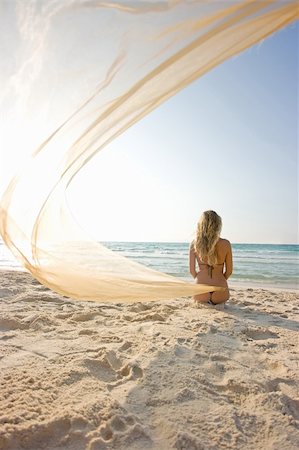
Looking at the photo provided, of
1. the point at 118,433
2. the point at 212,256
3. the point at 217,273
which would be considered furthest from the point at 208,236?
the point at 118,433

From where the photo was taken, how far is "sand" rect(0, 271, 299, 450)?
54.1 inches

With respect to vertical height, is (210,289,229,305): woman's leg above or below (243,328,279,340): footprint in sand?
above

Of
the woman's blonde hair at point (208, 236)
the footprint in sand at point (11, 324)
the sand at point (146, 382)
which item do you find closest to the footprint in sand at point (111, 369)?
the sand at point (146, 382)

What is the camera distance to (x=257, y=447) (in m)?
1.35

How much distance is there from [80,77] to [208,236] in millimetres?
2123

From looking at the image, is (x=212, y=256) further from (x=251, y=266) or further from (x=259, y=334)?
(x=251, y=266)

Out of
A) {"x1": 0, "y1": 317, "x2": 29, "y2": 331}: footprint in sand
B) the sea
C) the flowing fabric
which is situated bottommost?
the sea

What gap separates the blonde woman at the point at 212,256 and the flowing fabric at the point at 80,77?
78 cm

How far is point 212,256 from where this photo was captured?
12.0 feet

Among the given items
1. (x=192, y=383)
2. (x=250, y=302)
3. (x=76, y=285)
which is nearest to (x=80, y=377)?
(x=192, y=383)

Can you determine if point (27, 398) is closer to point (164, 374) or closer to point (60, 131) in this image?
point (164, 374)

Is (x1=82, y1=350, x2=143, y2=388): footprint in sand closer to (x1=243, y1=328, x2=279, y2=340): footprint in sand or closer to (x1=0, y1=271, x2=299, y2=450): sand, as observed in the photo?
(x1=0, y1=271, x2=299, y2=450): sand

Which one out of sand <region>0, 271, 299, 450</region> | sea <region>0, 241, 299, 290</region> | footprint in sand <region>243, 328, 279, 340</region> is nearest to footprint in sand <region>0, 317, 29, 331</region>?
sand <region>0, 271, 299, 450</region>

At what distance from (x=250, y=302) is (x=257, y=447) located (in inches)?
117
